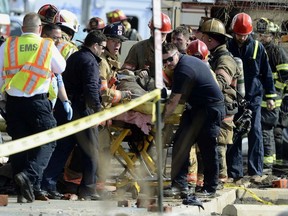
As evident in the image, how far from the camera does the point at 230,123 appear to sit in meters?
14.6

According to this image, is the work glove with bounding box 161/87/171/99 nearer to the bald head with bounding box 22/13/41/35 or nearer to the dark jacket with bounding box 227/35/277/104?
the bald head with bounding box 22/13/41/35

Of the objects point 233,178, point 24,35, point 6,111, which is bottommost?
point 233,178

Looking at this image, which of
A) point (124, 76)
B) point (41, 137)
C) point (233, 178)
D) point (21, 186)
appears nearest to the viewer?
point (41, 137)

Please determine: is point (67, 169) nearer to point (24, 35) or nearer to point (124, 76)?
point (124, 76)

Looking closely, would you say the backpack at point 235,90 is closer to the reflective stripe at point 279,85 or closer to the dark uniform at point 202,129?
the dark uniform at point 202,129

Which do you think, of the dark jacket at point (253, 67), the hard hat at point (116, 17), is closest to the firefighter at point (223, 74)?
the dark jacket at point (253, 67)

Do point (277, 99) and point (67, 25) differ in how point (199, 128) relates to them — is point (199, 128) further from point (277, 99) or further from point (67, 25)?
point (277, 99)

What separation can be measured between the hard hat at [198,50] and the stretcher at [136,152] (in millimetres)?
905

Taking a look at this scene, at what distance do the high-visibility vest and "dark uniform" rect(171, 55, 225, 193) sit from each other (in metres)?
1.79

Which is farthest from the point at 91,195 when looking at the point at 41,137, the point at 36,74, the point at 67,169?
the point at 41,137

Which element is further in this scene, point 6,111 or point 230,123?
point 230,123

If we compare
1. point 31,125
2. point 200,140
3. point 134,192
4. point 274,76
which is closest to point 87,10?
point 274,76

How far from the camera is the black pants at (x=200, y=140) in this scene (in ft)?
42.9

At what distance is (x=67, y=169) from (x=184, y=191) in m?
1.47
